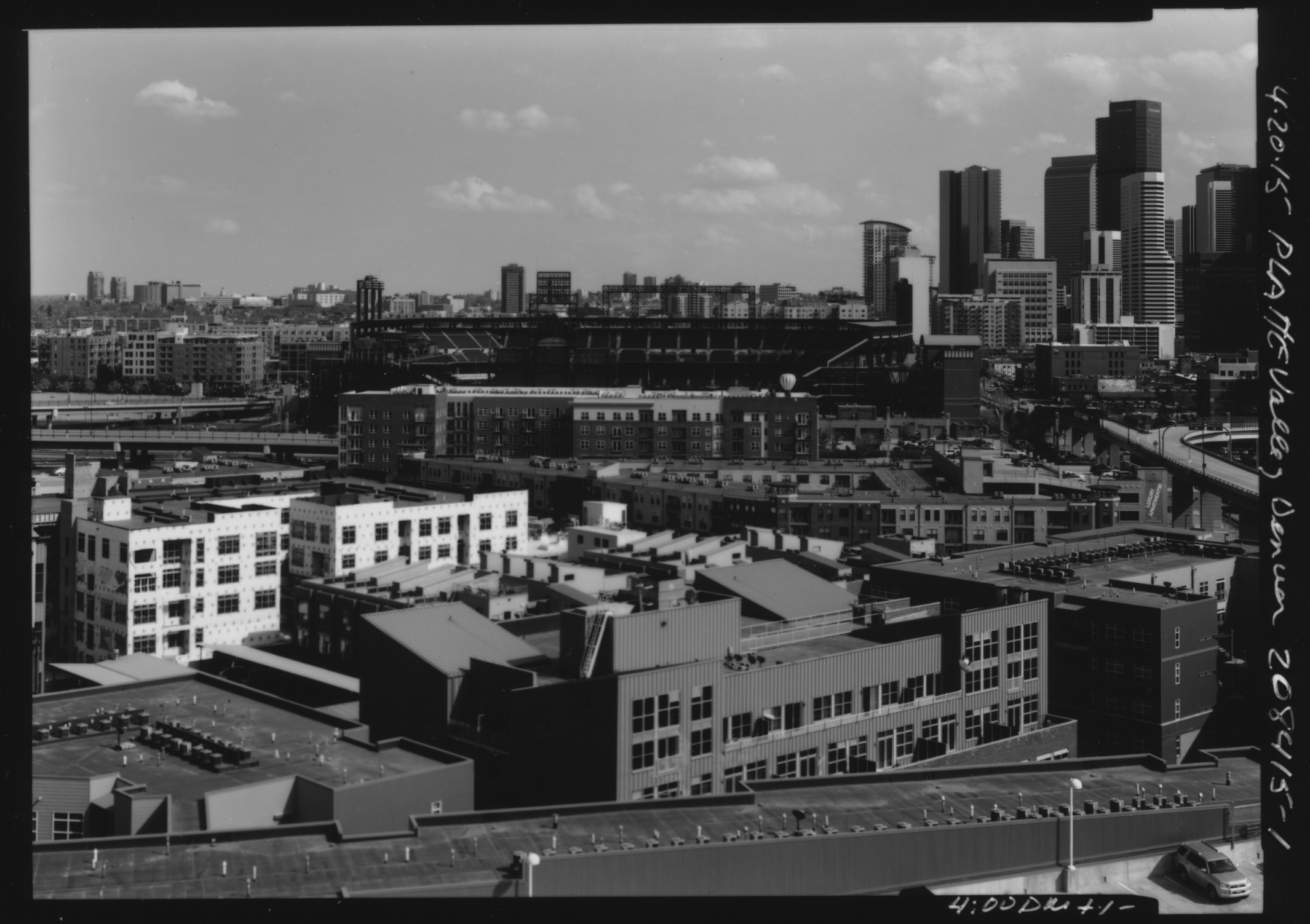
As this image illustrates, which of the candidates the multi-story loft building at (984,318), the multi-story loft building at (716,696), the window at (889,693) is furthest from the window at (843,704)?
the multi-story loft building at (984,318)

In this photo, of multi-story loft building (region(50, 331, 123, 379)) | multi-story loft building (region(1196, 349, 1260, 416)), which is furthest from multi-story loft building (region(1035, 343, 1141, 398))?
multi-story loft building (region(50, 331, 123, 379))

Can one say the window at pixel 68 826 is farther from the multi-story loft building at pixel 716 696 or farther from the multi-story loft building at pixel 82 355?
the multi-story loft building at pixel 82 355

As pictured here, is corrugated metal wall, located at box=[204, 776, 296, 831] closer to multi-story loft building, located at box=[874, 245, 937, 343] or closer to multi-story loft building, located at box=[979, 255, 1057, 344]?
multi-story loft building, located at box=[874, 245, 937, 343]

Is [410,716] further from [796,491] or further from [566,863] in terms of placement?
[796,491]

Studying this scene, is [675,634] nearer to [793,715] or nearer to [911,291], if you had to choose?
[793,715]

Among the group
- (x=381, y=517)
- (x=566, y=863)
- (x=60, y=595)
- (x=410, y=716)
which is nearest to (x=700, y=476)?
(x=381, y=517)

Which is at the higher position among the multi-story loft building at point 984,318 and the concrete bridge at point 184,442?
the multi-story loft building at point 984,318

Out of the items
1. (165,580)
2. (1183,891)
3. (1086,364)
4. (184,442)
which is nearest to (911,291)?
(1086,364)
